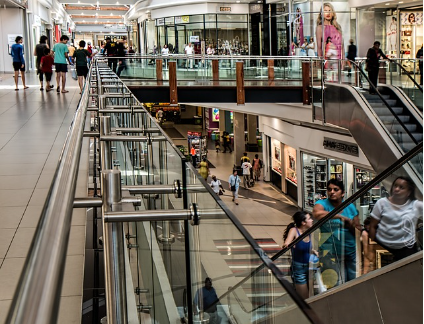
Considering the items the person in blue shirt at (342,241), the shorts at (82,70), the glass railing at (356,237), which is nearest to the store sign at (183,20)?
the shorts at (82,70)

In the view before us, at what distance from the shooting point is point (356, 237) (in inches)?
268

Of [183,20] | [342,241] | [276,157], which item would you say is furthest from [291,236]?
[183,20]

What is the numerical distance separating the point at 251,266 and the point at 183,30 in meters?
37.0

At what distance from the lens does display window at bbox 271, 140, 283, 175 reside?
25653 mm

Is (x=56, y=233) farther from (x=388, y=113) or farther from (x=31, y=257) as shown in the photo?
(x=388, y=113)

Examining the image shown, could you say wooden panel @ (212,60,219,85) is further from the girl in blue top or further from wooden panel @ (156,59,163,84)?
the girl in blue top

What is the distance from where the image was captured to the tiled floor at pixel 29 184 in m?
3.35

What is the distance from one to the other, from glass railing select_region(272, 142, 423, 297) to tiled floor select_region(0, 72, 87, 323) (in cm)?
252

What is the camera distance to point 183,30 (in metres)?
37.2

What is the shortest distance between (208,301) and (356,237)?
5533 mm

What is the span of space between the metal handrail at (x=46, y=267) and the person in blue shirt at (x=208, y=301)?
0.46 meters

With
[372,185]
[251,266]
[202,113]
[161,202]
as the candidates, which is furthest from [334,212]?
[202,113]

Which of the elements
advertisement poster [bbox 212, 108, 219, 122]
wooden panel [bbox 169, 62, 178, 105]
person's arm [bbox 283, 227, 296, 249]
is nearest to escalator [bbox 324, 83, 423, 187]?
wooden panel [bbox 169, 62, 178, 105]

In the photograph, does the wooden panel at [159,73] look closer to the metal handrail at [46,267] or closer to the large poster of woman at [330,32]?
the large poster of woman at [330,32]
